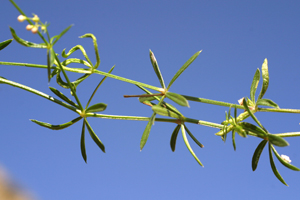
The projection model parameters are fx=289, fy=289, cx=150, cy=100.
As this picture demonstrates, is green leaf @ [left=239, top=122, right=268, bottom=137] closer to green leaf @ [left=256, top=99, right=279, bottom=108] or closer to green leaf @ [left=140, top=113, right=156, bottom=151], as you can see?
green leaf @ [left=256, top=99, right=279, bottom=108]

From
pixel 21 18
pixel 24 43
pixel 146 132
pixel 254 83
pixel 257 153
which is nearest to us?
pixel 21 18

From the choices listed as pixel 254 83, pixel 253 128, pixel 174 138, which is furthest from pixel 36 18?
pixel 254 83

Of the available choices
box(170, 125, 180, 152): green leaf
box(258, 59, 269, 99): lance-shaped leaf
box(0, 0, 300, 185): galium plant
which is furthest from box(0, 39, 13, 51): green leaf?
box(258, 59, 269, 99): lance-shaped leaf

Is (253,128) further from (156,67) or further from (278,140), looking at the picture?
(156,67)

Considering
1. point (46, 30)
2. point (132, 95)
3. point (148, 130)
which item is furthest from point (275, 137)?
point (46, 30)

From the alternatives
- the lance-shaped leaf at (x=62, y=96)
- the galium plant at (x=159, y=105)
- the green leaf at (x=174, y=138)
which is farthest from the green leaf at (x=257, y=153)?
the lance-shaped leaf at (x=62, y=96)

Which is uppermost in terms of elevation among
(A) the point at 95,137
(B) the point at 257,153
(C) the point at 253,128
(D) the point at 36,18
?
(D) the point at 36,18
